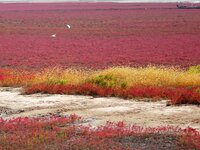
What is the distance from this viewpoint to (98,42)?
49219mm

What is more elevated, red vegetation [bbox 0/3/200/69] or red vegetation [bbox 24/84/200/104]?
red vegetation [bbox 24/84/200/104]

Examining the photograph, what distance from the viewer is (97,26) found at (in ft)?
223

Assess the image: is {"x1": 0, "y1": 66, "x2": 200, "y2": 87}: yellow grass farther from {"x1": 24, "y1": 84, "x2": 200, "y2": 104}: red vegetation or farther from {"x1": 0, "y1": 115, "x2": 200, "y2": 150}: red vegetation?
{"x1": 0, "y1": 115, "x2": 200, "y2": 150}: red vegetation

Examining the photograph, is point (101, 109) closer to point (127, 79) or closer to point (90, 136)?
point (90, 136)

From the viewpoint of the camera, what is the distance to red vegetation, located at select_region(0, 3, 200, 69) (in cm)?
3634

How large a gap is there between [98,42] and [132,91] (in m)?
29.1

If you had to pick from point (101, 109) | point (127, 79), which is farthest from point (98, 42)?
point (101, 109)

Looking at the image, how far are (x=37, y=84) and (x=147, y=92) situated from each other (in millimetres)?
5105

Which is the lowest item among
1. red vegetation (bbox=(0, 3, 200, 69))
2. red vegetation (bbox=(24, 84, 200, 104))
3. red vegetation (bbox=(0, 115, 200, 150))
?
red vegetation (bbox=(0, 3, 200, 69))

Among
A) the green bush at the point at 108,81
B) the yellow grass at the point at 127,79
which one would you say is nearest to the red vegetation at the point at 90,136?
the green bush at the point at 108,81

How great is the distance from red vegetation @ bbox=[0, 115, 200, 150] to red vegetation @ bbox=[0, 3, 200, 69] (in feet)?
62.4

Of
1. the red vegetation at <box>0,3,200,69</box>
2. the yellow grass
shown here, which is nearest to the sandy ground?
the yellow grass

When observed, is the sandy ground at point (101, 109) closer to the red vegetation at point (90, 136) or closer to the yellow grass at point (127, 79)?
the red vegetation at point (90, 136)

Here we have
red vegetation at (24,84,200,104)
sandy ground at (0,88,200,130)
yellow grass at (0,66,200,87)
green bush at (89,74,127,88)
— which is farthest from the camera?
yellow grass at (0,66,200,87)
